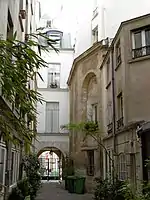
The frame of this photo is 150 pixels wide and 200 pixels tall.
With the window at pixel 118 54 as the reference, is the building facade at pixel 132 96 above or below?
below

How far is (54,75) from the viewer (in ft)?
99.0

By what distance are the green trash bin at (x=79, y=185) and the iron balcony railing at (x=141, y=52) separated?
32.8ft

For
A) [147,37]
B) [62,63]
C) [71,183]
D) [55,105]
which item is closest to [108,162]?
[71,183]

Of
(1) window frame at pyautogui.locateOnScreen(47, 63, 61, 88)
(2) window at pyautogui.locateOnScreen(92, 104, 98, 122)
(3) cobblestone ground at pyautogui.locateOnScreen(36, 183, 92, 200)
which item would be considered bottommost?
(3) cobblestone ground at pyautogui.locateOnScreen(36, 183, 92, 200)

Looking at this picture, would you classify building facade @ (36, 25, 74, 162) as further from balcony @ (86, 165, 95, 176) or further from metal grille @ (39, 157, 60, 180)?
balcony @ (86, 165, 95, 176)

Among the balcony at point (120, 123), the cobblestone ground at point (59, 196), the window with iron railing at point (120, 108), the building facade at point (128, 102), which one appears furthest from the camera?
the cobblestone ground at point (59, 196)

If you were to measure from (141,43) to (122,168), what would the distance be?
5172mm

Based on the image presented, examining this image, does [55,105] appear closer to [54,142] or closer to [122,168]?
[54,142]

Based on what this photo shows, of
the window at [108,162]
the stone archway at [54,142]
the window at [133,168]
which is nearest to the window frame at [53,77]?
the stone archway at [54,142]

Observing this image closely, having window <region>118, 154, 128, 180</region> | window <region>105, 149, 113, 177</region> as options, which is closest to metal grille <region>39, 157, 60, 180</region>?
window <region>105, 149, 113, 177</region>

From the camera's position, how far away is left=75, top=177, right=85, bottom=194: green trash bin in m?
19.2

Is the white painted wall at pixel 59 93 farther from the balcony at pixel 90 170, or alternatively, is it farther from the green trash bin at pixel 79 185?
the green trash bin at pixel 79 185

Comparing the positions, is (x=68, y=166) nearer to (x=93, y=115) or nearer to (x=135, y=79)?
(x=93, y=115)

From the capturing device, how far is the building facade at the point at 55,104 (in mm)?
28250
